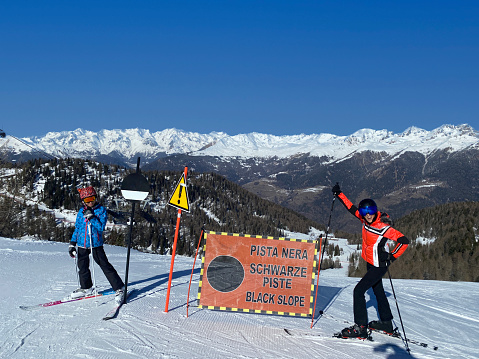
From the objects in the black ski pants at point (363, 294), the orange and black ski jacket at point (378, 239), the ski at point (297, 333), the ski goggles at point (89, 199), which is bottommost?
the ski at point (297, 333)

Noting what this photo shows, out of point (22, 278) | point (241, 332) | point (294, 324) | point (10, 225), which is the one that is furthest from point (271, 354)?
point (10, 225)

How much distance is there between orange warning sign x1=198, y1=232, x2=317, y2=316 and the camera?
804cm

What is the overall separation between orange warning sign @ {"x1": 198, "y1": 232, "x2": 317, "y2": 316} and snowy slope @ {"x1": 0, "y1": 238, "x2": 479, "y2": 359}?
0.33 m

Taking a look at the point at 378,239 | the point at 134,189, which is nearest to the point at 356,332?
the point at 378,239

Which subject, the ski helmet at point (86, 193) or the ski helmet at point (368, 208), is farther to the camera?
the ski helmet at point (86, 193)

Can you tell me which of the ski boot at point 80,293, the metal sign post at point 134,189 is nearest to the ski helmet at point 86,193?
the metal sign post at point 134,189

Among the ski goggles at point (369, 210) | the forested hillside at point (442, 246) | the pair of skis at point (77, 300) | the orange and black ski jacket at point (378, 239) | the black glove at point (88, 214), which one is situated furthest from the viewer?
the forested hillside at point (442, 246)

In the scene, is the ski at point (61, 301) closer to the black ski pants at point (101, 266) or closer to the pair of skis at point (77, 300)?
the pair of skis at point (77, 300)

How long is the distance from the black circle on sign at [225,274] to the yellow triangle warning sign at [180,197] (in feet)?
4.06

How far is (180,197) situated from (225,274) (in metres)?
1.75

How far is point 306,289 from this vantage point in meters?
8.13

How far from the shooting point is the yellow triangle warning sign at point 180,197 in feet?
26.1

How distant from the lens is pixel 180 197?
7996 mm

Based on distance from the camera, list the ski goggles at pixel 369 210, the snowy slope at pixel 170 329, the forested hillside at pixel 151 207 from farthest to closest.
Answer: the forested hillside at pixel 151 207 → the ski goggles at pixel 369 210 → the snowy slope at pixel 170 329
